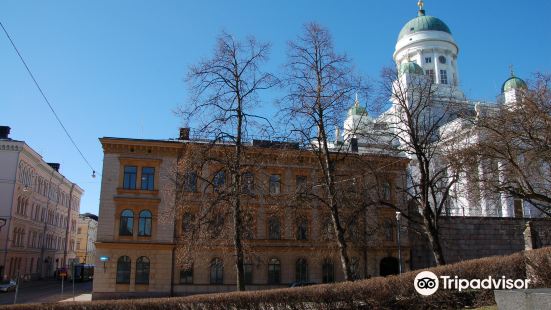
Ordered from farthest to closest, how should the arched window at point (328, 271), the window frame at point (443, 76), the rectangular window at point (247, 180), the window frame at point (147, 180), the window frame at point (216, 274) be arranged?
the window frame at point (443, 76), the arched window at point (328, 271), the window frame at point (147, 180), the window frame at point (216, 274), the rectangular window at point (247, 180)

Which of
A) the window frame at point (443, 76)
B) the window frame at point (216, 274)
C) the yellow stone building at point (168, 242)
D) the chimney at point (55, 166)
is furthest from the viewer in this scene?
the window frame at point (443, 76)

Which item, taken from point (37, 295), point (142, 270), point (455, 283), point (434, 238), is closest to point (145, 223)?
point (142, 270)

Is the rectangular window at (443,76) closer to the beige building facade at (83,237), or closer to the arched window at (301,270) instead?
the arched window at (301,270)

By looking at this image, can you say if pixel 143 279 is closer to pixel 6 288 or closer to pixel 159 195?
pixel 159 195

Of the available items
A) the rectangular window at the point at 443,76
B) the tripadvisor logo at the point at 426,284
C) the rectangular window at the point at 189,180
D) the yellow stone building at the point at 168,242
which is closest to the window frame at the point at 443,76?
the rectangular window at the point at 443,76

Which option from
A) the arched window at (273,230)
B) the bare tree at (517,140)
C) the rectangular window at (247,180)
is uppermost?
the bare tree at (517,140)

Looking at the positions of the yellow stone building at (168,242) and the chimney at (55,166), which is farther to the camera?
the chimney at (55,166)

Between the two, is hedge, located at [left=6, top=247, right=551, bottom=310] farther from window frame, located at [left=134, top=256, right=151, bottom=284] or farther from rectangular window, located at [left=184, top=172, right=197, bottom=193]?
window frame, located at [left=134, top=256, right=151, bottom=284]

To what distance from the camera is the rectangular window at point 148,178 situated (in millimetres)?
38875

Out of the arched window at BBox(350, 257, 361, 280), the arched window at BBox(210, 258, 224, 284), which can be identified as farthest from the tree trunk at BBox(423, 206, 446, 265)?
the arched window at BBox(210, 258, 224, 284)

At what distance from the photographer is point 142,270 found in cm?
3741

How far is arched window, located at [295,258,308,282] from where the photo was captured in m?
39.4

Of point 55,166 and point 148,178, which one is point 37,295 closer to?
point 148,178

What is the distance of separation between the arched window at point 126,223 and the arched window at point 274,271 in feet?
35.4
